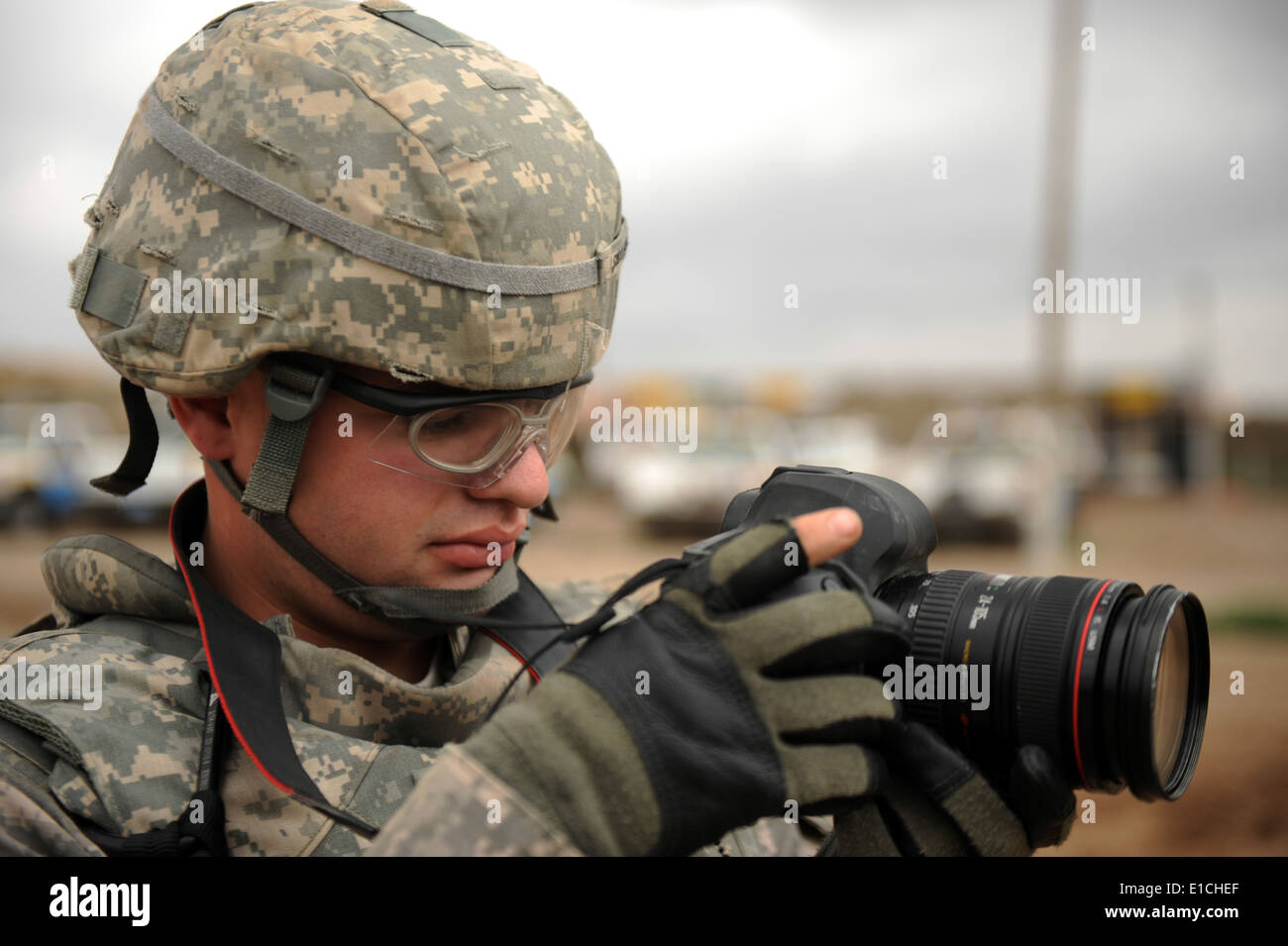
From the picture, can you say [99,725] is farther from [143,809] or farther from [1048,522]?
[1048,522]

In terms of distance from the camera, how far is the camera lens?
1.67m

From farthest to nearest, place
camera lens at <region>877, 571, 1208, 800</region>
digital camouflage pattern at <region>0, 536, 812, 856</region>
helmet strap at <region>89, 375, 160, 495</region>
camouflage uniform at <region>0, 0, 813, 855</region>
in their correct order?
helmet strap at <region>89, 375, 160, 495</region> → camouflage uniform at <region>0, 0, 813, 855</region> → camera lens at <region>877, 571, 1208, 800</region> → digital camouflage pattern at <region>0, 536, 812, 856</region>

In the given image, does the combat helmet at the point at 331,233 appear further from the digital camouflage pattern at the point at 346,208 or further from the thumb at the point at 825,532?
the thumb at the point at 825,532

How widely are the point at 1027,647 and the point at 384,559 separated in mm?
1017

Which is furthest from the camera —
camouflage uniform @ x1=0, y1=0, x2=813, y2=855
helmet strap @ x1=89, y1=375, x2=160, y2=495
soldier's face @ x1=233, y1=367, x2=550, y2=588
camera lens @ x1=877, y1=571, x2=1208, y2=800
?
helmet strap @ x1=89, y1=375, x2=160, y2=495

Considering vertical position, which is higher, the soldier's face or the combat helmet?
the combat helmet

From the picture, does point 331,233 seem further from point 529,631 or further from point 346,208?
point 529,631

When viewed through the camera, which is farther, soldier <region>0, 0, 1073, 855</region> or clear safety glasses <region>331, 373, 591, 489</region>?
clear safety glasses <region>331, 373, 591, 489</region>

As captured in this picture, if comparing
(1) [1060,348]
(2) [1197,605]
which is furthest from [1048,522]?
(2) [1197,605]

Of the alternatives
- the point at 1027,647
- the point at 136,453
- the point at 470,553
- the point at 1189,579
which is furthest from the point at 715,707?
the point at 1189,579

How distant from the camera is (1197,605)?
1.80m

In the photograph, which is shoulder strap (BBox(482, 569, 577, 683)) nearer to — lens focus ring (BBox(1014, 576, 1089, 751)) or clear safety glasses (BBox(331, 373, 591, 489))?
clear safety glasses (BBox(331, 373, 591, 489))

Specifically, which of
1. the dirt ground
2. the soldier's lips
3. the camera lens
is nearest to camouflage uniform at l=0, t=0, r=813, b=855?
the soldier's lips

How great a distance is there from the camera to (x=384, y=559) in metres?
1.97
